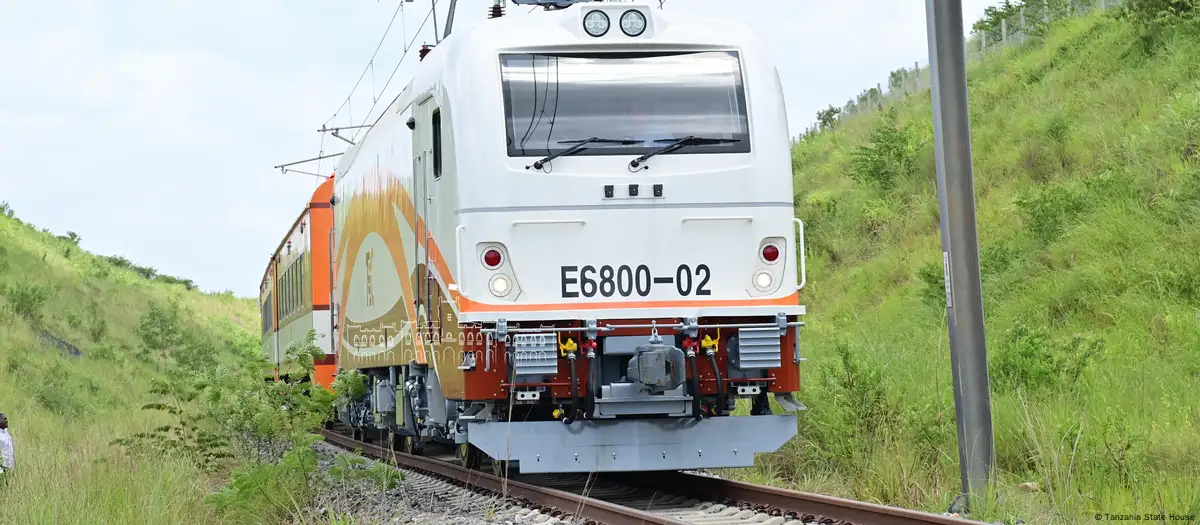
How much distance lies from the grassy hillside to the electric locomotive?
54.9 inches

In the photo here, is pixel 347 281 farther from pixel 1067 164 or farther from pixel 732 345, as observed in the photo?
pixel 1067 164

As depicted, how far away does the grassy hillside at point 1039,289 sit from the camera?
8.74 meters

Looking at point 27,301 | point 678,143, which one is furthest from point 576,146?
point 27,301

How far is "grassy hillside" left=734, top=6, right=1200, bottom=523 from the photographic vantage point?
8.74 m

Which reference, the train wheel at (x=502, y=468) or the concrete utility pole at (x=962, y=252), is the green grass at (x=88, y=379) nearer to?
the train wheel at (x=502, y=468)

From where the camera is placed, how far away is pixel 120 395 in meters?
28.0

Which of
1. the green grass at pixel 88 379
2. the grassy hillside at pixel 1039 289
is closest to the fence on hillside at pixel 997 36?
the grassy hillside at pixel 1039 289

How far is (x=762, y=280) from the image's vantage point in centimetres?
923

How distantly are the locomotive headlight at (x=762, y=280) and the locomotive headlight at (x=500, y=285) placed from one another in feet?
5.60

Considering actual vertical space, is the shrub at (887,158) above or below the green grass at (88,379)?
above

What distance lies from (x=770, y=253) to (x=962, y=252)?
1960mm

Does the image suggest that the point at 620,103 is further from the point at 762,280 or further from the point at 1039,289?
the point at 1039,289

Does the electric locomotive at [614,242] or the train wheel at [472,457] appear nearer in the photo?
the electric locomotive at [614,242]

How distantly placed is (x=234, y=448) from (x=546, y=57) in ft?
20.1
